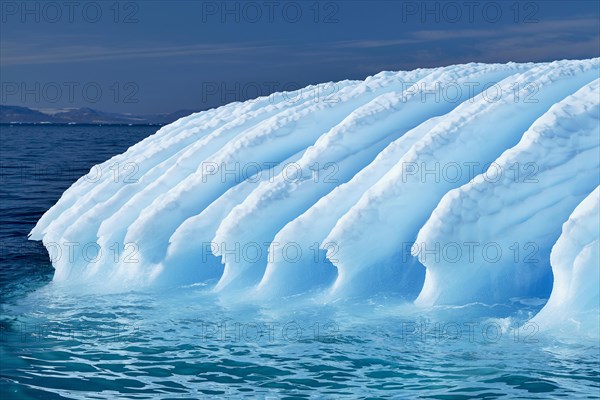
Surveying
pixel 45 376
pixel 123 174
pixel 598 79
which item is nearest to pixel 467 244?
pixel 598 79

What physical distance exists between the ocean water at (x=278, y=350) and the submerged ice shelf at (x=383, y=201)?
407mm

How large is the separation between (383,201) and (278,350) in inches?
88.1

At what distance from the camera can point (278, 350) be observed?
24.2 feet

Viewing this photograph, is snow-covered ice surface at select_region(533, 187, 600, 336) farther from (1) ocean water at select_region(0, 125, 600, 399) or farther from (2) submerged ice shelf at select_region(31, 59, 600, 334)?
(1) ocean water at select_region(0, 125, 600, 399)

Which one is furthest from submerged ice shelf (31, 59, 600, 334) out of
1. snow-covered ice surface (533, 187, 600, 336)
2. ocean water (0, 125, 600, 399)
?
ocean water (0, 125, 600, 399)

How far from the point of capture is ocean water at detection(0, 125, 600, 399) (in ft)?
21.1

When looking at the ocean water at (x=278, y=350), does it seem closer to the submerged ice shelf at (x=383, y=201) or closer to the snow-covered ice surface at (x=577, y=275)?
the snow-covered ice surface at (x=577, y=275)

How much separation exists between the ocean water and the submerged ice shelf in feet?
1.34

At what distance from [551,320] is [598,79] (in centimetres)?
372

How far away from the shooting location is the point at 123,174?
1286 centimetres

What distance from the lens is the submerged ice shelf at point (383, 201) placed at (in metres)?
8.21

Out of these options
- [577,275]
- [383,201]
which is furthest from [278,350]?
[577,275]

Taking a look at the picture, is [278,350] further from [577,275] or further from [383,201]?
[577,275]

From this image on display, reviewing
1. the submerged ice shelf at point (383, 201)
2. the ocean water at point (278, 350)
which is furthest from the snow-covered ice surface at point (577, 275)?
the ocean water at point (278, 350)
